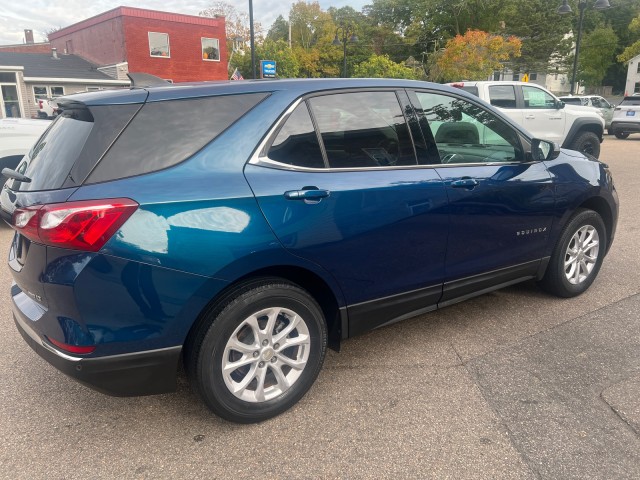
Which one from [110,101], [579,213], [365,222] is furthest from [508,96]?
[110,101]

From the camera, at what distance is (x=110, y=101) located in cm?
239

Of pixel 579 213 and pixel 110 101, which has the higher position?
pixel 110 101

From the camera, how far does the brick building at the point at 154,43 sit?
32000mm

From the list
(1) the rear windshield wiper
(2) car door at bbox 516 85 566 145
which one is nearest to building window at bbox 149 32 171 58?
(2) car door at bbox 516 85 566 145

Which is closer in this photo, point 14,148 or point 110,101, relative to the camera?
point 110,101

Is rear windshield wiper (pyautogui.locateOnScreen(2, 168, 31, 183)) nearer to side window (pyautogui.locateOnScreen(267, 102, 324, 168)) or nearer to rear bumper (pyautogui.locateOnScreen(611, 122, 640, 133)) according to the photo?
side window (pyautogui.locateOnScreen(267, 102, 324, 168))

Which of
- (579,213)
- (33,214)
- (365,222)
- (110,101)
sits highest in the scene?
(110,101)

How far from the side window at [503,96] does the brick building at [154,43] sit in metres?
26.2

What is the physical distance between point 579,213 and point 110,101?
347cm

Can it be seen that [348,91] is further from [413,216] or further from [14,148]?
[14,148]

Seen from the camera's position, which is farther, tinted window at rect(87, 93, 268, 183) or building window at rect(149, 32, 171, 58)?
building window at rect(149, 32, 171, 58)

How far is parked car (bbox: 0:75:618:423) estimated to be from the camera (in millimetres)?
2191

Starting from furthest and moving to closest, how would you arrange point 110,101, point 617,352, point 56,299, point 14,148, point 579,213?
point 14,148
point 579,213
point 617,352
point 110,101
point 56,299

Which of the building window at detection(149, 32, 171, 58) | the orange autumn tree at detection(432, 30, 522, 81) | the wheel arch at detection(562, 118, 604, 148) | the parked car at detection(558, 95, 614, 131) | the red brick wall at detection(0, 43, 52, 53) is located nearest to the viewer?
the wheel arch at detection(562, 118, 604, 148)
